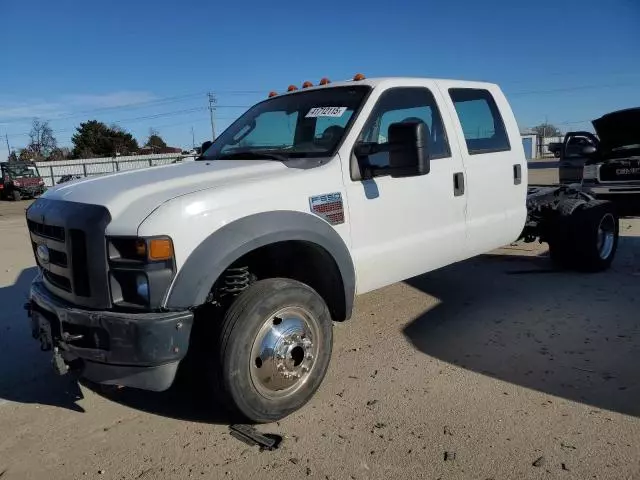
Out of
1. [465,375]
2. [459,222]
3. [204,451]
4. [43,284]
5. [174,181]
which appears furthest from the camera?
[459,222]

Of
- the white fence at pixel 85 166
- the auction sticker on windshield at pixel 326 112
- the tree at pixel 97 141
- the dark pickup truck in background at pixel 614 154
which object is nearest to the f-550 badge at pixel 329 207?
the auction sticker on windshield at pixel 326 112

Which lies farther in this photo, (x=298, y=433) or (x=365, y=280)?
(x=365, y=280)

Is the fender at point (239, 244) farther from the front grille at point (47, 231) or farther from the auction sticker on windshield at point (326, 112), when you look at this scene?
the auction sticker on windshield at point (326, 112)

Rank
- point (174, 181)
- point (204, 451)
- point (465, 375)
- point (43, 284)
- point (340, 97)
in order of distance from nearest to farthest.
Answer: point (204, 451) < point (174, 181) < point (43, 284) < point (465, 375) < point (340, 97)

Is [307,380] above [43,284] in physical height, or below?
below

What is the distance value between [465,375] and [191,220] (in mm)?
2146

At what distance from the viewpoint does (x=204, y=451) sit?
2.94 metres

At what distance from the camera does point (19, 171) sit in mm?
33219

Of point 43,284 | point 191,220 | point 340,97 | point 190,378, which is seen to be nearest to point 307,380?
point 190,378

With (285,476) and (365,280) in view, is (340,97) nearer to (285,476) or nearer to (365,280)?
(365,280)

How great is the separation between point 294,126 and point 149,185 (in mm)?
1592

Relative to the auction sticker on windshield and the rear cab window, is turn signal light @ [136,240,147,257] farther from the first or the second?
the rear cab window

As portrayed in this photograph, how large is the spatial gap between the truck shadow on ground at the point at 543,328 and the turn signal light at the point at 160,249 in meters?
2.26

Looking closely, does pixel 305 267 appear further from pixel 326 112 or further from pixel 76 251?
pixel 76 251
